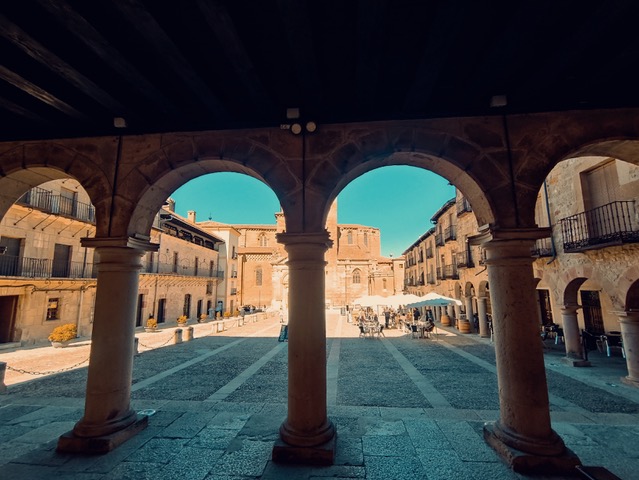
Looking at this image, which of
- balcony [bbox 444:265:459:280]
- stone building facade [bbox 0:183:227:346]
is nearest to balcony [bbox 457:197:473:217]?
balcony [bbox 444:265:459:280]

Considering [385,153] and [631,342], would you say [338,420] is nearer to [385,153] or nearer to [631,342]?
[385,153]

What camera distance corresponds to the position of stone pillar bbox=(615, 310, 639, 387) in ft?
22.6

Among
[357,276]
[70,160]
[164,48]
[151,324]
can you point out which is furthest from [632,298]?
[357,276]

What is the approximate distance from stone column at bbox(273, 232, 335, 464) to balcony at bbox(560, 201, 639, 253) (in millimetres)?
7734

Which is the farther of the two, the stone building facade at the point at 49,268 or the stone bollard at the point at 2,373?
the stone building facade at the point at 49,268

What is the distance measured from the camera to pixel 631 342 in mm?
7086

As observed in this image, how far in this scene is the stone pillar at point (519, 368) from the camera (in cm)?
325

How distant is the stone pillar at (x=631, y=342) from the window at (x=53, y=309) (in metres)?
21.6

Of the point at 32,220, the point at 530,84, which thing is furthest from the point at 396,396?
the point at 32,220

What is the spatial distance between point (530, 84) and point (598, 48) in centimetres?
58

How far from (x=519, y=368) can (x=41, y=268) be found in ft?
61.4

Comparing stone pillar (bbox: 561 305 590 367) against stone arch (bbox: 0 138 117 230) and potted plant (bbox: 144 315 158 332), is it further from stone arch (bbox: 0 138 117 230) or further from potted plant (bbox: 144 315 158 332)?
potted plant (bbox: 144 315 158 332)

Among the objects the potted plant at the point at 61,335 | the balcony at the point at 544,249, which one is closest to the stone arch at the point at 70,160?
the potted plant at the point at 61,335

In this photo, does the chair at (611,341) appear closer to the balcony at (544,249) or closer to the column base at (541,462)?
the balcony at (544,249)
